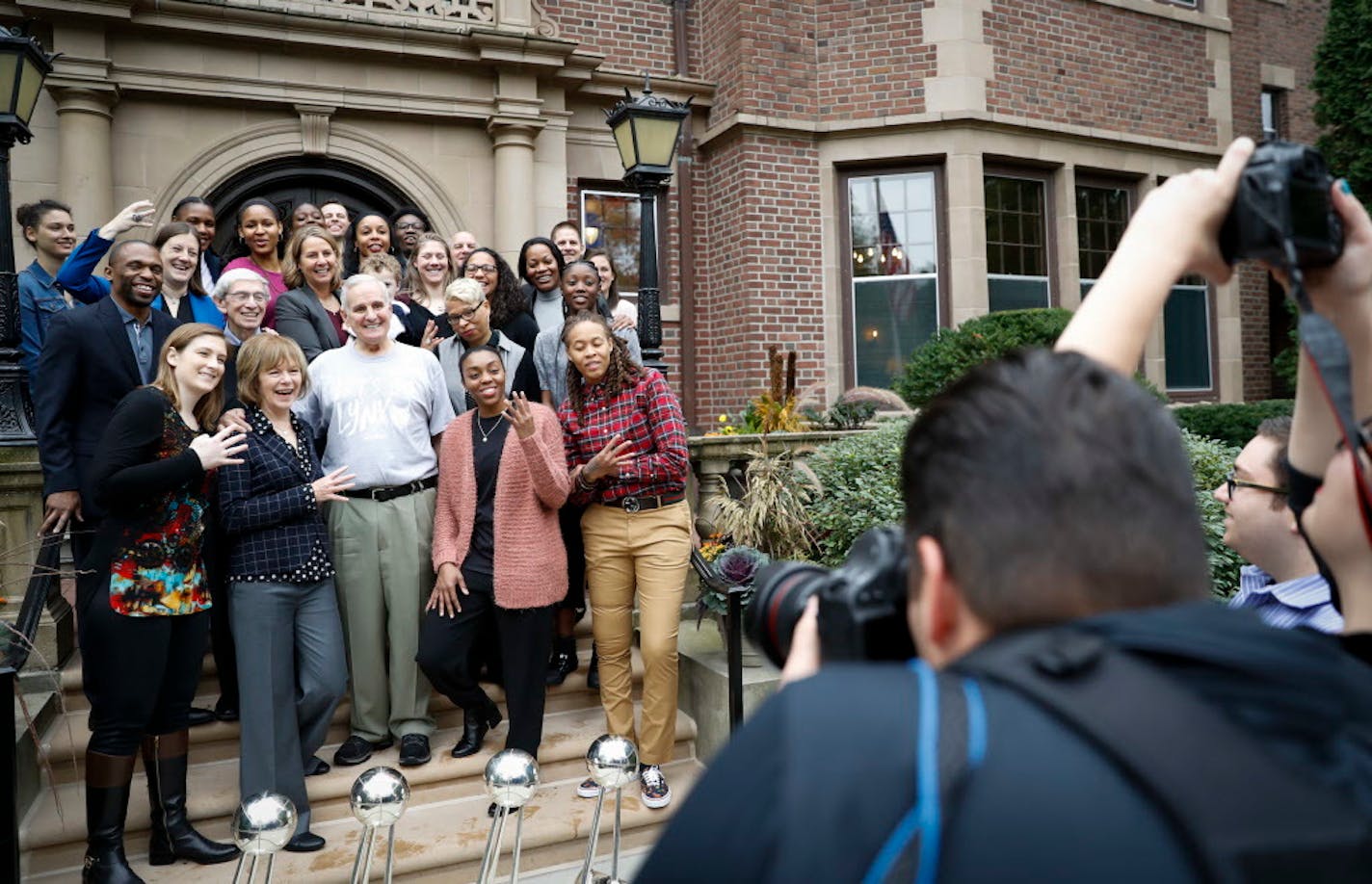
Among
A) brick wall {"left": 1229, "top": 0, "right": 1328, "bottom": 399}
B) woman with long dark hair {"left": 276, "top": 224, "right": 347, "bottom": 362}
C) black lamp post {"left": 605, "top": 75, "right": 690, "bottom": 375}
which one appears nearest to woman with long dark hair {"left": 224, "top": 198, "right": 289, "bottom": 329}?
woman with long dark hair {"left": 276, "top": 224, "right": 347, "bottom": 362}

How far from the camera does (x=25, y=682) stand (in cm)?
430

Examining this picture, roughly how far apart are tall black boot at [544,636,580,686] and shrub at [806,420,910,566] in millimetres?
1514

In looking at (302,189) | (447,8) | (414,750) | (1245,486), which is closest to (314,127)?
(302,189)

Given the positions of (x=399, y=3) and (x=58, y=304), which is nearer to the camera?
(x=58, y=304)

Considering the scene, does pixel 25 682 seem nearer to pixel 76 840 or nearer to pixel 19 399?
pixel 76 840

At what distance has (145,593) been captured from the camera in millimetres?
3414

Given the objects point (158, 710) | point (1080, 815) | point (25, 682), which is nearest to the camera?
point (1080, 815)

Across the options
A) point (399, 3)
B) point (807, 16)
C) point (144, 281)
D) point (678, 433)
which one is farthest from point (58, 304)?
point (807, 16)

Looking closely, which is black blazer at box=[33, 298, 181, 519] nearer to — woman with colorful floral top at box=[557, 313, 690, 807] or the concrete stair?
the concrete stair

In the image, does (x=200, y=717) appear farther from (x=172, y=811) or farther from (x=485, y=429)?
(x=485, y=429)

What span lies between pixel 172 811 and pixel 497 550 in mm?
1610

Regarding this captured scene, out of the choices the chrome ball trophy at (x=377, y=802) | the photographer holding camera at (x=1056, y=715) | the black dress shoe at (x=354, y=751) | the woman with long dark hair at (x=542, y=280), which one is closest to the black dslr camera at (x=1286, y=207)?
the photographer holding camera at (x=1056, y=715)

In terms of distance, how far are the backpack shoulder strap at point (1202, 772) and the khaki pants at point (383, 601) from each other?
405cm

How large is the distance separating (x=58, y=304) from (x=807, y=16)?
7.63 meters
